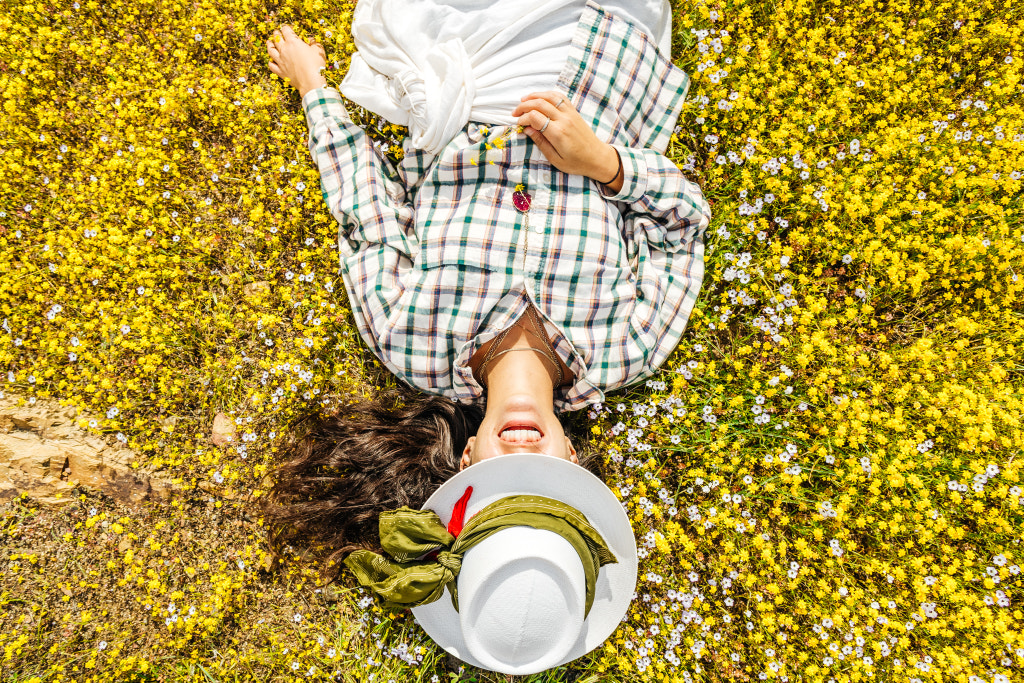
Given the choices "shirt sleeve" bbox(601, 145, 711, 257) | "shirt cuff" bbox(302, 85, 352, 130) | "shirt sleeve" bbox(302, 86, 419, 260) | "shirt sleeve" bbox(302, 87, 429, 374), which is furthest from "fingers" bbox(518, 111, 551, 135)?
"shirt cuff" bbox(302, 85, 352, 130)

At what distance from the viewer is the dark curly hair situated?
2.80 m

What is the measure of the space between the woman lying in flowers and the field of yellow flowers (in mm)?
490

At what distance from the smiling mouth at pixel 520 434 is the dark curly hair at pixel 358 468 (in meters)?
0.48

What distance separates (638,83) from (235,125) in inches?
102

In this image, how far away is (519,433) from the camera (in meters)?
2.37

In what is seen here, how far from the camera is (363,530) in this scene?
3.00 meters

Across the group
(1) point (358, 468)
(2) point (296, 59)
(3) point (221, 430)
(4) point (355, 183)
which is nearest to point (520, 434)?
(1) point (358, 468)

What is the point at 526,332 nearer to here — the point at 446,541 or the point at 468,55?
the point at 446,541

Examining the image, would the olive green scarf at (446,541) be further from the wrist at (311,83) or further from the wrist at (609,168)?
the wrist at (311,83)

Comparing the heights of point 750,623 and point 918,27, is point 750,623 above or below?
below

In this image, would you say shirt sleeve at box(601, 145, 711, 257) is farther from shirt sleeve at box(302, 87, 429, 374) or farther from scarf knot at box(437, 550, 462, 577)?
scarf knot at box(437, 550, 462, 577)

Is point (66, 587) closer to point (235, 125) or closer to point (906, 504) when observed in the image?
point (235, 125)

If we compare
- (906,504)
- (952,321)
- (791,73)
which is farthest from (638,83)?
(906,504)

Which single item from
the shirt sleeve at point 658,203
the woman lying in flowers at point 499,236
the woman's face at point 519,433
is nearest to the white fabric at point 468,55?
the woman lying in flowers at point 499,236
